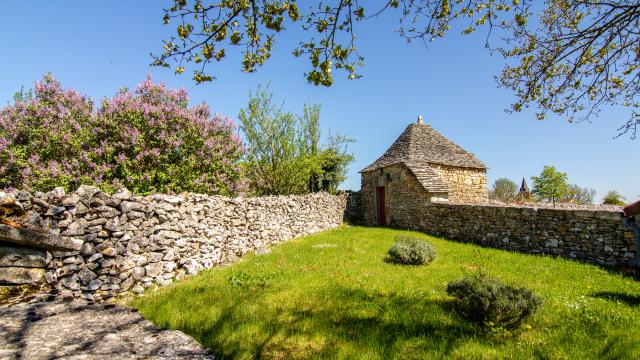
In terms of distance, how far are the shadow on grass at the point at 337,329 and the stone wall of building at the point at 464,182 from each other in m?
15.3

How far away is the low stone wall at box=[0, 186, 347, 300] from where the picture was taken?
6633mm

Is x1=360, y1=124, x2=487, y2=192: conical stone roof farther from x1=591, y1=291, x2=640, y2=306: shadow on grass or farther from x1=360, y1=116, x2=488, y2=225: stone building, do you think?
x1=591, y1=291, x2=640, y2=306: shadow on grass

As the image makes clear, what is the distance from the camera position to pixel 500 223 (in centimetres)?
1339

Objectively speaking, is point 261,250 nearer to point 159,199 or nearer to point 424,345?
point 159,199

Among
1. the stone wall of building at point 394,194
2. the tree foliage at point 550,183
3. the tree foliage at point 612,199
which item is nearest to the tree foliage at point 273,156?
the stone wall of building at point 394,194

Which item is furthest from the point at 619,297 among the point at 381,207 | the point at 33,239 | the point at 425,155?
the point at 381,207

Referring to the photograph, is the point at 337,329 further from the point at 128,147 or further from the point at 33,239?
the point at 128,147

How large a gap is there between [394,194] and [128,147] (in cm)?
1534

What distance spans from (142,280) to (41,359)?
20.2 ft

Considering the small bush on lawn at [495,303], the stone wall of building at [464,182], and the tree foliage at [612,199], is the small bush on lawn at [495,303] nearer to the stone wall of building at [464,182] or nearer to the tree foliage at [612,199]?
the stone wall of building at [464,182]

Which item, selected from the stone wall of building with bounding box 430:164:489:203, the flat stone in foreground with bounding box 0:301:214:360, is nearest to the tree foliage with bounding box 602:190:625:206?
the stone wall of building with bounding box 430:164:489:203

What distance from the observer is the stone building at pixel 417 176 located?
19031 mm

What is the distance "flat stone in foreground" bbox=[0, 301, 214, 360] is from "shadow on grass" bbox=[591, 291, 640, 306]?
8199 millimetres

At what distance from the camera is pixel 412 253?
32.6 feet
